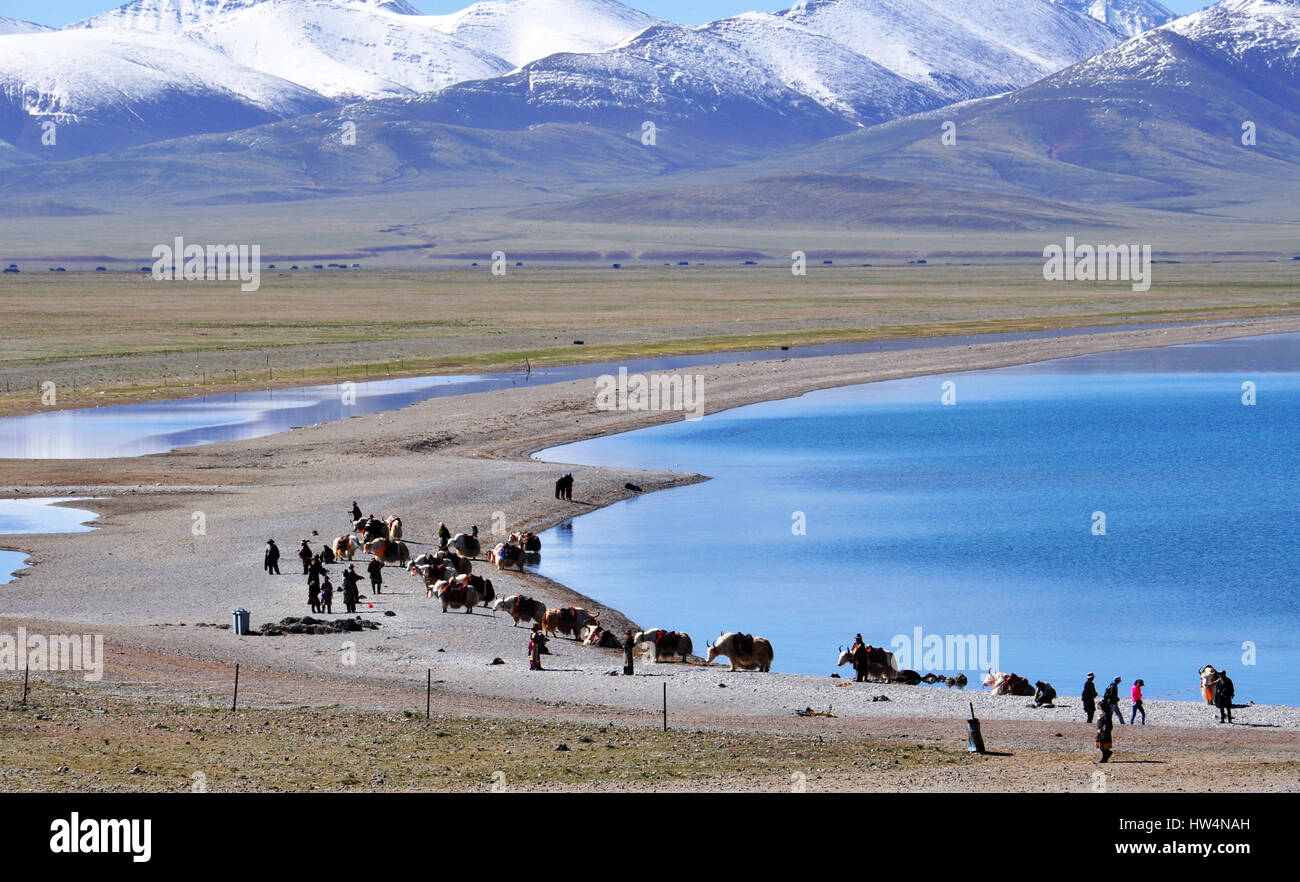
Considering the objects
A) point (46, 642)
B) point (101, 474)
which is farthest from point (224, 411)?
point (46, 642)

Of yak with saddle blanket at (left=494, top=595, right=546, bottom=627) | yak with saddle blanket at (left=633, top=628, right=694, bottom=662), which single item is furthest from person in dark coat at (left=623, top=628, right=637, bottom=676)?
yak with saddle blanket at (left=494, top=595, right=546, bottom=627)

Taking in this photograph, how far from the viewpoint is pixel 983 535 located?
5141 cm

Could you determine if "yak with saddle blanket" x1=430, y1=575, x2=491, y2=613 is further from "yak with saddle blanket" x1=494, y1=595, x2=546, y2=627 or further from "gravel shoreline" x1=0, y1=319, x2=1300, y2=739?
"yak with saddle blanket" x1=494, y1=595, x2=546, y2=627

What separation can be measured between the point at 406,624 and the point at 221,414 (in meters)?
45.4

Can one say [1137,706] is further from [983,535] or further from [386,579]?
[983,535]

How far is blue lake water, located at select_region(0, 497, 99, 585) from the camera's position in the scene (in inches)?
→ 1887

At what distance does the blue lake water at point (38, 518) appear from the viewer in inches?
1887

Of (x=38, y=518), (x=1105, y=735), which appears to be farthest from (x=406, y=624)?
(x=38, y=518)

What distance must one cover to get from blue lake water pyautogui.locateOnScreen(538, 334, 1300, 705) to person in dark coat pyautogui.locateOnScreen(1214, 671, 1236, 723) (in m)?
3.74

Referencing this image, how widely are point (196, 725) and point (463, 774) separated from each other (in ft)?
17.6

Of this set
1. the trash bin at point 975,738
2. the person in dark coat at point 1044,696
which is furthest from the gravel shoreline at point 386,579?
the trash bin at point 975,738

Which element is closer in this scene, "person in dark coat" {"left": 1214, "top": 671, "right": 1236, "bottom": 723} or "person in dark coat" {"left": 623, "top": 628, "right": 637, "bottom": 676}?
"person in dark coat" {"left": 1214, "top": 671, "right": 1236, "bottom": 723}

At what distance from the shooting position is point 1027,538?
5094 centimetres
